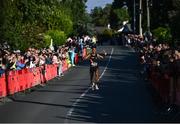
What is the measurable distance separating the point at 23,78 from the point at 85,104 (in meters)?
8.07

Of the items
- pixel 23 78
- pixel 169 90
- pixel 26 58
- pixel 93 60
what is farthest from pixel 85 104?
pixel 26 58

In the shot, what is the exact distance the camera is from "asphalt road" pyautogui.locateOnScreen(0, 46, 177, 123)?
19438 millimetres

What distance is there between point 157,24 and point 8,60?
4801 cm

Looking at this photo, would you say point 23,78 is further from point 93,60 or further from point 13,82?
point 93,60

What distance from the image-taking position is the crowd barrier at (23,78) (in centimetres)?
2750

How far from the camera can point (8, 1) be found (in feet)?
113

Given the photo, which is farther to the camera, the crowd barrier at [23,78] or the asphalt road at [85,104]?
the crowd barrier at [23,78]

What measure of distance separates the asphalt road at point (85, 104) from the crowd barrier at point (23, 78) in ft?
1.55

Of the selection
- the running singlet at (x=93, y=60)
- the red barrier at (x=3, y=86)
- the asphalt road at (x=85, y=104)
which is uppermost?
the running singlet at (x=93, y=60)

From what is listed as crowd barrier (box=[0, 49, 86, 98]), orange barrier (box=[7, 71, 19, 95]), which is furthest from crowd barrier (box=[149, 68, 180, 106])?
orange barrier (box=[7, 71, 19, 95])

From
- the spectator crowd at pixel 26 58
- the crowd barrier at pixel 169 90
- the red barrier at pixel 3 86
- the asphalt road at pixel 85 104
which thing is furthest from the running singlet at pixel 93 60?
the crowd barrier at pixel 169 90

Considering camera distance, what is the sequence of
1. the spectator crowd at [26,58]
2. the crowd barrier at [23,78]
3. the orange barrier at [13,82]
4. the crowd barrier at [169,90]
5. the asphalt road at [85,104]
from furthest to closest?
the spectator crowd at [26,58], the orange barrier at [13,82], the crowd barrier at [23,78], the asphalt road at [85,104], the crowd barrier at [169,90]

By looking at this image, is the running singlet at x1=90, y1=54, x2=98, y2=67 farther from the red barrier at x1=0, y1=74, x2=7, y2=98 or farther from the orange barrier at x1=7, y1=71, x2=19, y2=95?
the red barrier at x1=0, y1=74, x2=7, y2=98

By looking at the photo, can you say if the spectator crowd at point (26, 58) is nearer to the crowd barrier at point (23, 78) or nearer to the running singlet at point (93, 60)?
the crowd barrier at point (23, 78)
